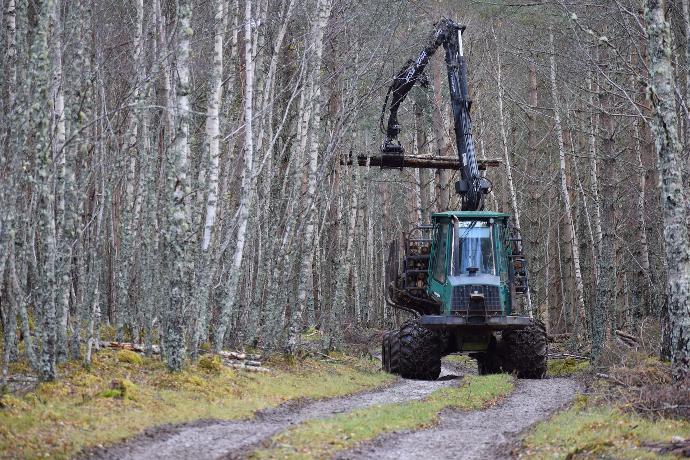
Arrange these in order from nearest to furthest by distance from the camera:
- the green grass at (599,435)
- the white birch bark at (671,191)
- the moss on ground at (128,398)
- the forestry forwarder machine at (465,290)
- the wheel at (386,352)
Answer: the green grass at (599,435), the moss on ground at (128,398), the white birch bark at (671,191), the forestry forwarder machine at (465,290), the wheel at (386,352)

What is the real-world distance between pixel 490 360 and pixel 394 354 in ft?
7.76

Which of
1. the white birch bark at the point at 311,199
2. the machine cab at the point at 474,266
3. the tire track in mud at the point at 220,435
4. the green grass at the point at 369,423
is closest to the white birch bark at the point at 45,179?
the tire track in mud at the point at 220,435

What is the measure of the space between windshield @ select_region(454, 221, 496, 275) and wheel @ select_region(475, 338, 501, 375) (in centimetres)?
196

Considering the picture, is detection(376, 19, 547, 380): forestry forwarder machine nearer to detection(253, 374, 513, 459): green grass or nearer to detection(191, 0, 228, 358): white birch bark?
detection(253, 374, 513, 459): green grass

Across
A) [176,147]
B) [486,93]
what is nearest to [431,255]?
[176,147]

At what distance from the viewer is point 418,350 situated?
1705 cm

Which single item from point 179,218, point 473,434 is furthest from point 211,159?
point 473,434

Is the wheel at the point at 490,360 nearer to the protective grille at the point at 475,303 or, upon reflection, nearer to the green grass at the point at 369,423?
the protective grille at the point at 475,303

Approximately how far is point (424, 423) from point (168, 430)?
311 centimetres

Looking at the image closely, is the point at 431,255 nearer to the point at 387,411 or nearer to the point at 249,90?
the point at 249,90

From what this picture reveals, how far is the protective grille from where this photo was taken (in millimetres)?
16375

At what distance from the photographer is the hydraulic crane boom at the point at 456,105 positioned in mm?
18328

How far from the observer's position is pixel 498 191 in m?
41.2

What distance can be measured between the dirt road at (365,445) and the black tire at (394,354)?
3447 millimetres
